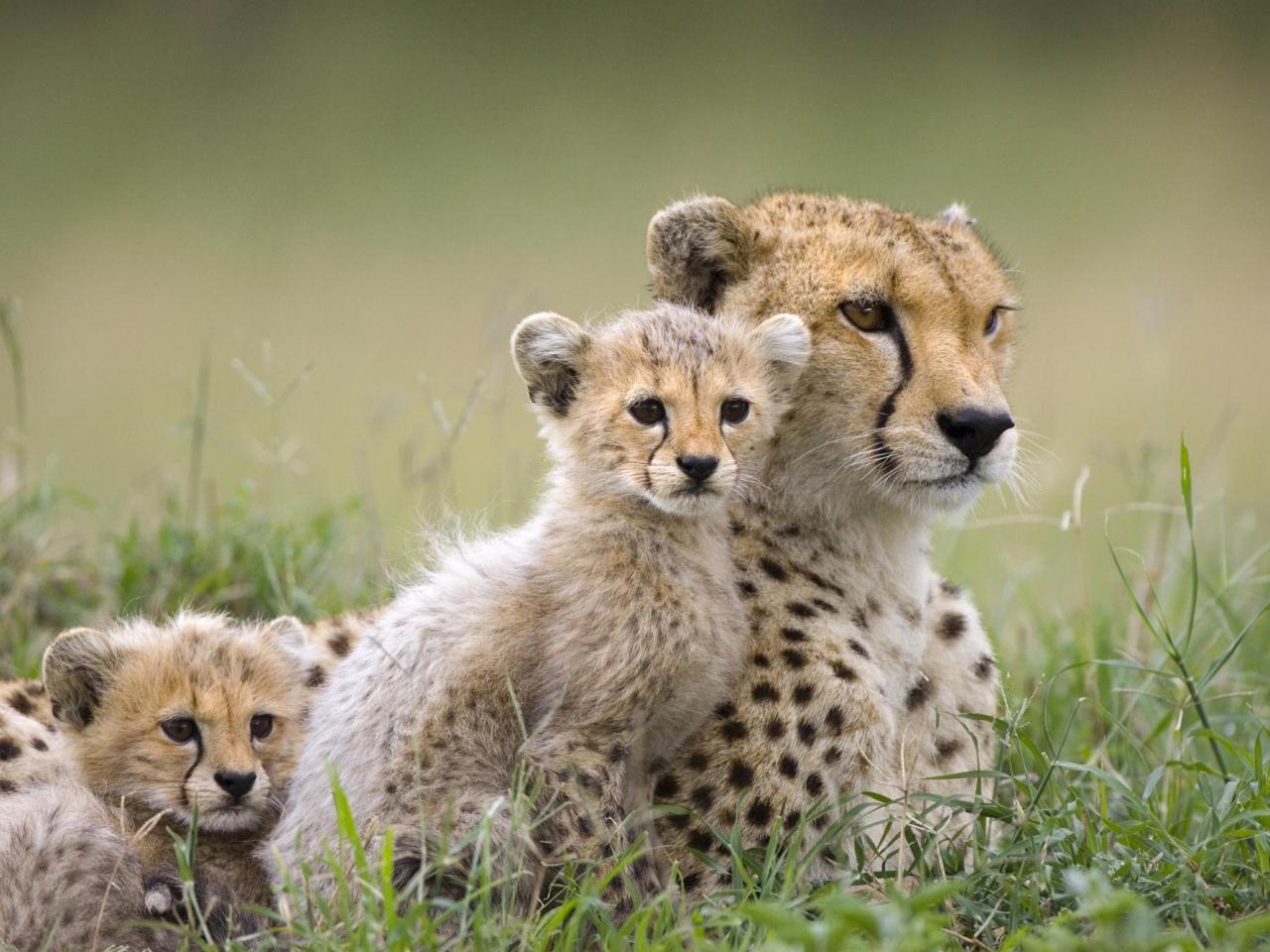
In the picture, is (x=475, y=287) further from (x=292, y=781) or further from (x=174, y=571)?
(x=292, y=781)

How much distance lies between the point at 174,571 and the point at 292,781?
1823 mm

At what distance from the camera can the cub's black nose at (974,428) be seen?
335 cm

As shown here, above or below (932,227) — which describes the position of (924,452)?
below

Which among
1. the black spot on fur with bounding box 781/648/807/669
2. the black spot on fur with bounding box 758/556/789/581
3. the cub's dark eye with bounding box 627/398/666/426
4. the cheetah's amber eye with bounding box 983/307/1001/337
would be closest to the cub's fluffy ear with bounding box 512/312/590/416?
the cub's dark eye with bounding box 627/398/666/426

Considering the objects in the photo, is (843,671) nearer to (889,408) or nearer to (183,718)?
(889,408)

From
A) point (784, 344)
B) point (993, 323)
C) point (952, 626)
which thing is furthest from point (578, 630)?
point (993, 323)

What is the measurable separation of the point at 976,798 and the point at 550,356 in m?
1.17

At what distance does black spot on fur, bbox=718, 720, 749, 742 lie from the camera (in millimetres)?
3281

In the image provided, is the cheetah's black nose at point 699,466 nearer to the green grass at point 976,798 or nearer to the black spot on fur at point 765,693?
the black spot on fur at point 765,693

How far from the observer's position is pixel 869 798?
11.0 ft

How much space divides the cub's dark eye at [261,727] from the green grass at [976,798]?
1.50 feet

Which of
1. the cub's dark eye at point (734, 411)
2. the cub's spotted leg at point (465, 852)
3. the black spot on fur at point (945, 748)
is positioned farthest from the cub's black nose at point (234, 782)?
the black spot on fur at point (945, 748)

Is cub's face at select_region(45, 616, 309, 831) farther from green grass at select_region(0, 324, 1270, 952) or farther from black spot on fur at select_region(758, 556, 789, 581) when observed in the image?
black spot on fur at select_region(758, 556, 789, 581)

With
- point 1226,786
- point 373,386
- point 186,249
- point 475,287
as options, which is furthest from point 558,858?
point 186,249
